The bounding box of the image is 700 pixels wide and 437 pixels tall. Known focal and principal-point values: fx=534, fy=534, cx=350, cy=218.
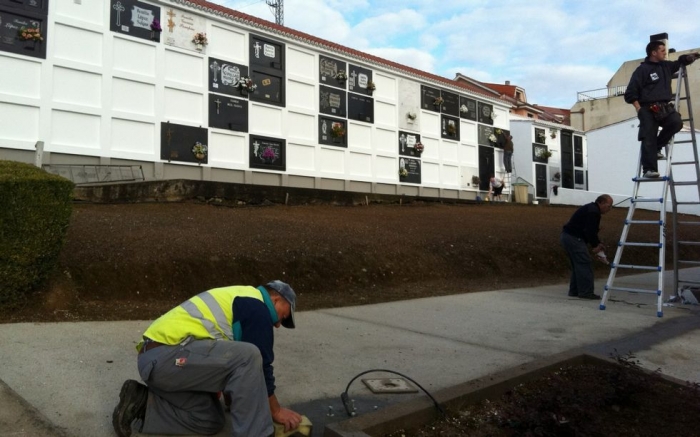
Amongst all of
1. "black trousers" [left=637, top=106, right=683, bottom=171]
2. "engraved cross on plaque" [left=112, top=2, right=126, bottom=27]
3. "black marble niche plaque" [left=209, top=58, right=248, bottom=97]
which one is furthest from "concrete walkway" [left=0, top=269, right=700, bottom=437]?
"engraved cross on plaque" [left=112, top=2, right=126, bottom=27]

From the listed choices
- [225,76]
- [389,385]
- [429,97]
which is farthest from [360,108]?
[389,385]

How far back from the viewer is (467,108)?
2817cm

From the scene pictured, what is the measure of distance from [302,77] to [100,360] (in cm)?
1794

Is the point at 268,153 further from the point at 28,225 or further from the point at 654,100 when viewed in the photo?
the point at 28,225

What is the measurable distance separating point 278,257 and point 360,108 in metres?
15.7

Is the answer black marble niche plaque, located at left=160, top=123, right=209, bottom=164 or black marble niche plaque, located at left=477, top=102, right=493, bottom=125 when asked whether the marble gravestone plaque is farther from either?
black marble niche plaque, located at left=477, top=102, right=493, bottom=125

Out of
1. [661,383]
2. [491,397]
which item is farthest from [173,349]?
[661,383]

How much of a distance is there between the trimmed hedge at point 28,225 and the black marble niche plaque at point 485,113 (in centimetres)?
2596

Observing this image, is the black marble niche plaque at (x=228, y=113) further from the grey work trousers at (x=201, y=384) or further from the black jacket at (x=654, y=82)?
the grey work trousers at (x=201, y=384)

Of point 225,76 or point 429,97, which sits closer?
point 225,76

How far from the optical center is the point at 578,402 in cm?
330

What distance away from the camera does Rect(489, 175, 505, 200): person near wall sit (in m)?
28.4

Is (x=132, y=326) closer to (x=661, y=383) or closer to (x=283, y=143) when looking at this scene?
(x=661, y=383)

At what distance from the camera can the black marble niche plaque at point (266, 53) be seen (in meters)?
19.7
